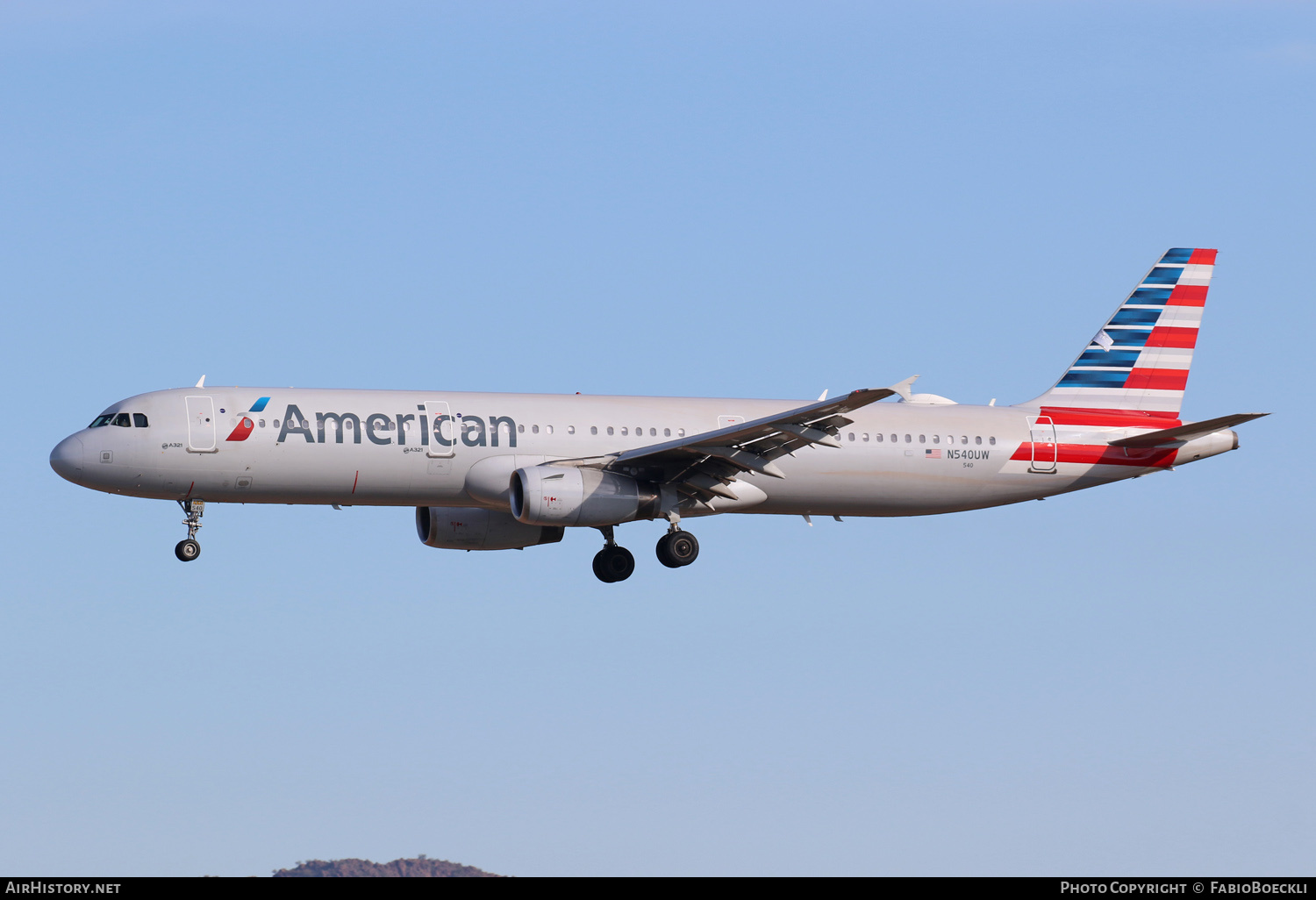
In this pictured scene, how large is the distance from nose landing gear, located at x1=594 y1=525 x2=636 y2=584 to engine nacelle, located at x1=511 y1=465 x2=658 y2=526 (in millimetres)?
2981

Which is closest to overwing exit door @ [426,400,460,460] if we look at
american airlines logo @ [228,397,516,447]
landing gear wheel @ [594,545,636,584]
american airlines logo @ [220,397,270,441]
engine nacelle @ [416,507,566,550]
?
american airlines logo @ [228,397,516,447]

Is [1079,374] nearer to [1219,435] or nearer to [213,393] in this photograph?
[1219,435]

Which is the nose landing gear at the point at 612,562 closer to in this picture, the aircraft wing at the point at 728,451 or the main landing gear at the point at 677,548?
the main landing gear at the point at 677,548

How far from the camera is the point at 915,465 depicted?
158 ft

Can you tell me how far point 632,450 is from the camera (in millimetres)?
45906

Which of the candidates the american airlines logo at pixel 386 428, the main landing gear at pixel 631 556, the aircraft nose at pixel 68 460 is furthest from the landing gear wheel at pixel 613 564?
the aircraft nose at pixel 68 460

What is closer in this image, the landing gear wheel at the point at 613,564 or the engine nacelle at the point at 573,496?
the engine nacelle at the point at 573,496

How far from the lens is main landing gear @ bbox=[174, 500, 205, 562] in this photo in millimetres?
44594

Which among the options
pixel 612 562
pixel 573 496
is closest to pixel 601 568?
pixel 612 562

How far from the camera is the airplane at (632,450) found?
43438 millimetres

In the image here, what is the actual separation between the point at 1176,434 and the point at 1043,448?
11.6 feet

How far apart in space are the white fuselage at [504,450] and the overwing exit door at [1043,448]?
1.7 inches
